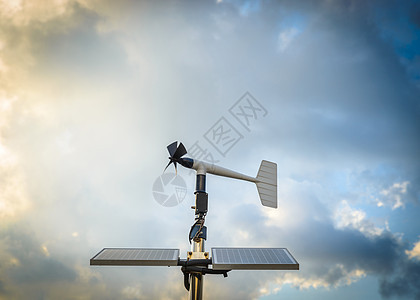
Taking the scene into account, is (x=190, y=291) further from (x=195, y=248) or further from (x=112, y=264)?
(x=112, y=264)

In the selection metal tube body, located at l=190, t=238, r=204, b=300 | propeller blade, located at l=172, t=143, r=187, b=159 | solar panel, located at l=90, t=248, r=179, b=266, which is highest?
propeller blade, located at l=172, t=143, r=187, b=159

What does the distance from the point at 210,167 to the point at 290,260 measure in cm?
774

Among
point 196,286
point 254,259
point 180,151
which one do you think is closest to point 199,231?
point 196,286

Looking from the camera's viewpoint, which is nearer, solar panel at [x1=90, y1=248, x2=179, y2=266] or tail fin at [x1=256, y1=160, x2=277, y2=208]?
solar panel at [x1=90, y1=248, x2=179, y2=266]

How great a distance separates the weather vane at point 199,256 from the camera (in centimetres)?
1628

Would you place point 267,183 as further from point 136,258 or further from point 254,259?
point 136,258

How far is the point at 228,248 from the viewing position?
61.3 feet

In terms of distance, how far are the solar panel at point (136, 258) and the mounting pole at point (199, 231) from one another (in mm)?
1362

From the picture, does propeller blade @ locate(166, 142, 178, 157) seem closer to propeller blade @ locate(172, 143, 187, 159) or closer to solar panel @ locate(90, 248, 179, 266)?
propeller blade @ locate(172, 143, 187, 159)

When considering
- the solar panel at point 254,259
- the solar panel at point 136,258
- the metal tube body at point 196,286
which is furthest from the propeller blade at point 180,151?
the metal tube body at point 196,286

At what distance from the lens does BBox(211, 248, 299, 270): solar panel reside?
1603 cm

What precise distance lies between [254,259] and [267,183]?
7.97 meters

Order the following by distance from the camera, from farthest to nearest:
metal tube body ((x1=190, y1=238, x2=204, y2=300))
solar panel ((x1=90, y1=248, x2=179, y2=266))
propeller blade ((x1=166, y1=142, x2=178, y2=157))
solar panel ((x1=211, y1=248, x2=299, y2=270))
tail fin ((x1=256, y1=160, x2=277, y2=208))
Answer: tail fin ((x1=256, y1=160, x2=277, y2=208)), propeller blade ((x1=166, y1=142, x2=178, y2=157)), metal tube body ((x1=190, y1=238, x2=204, y2=300)), solar panel ((x1=90, y1=248, x2=179, y2=266)), solar panel ((x1=211, y1=248, x2=299, y2=270))

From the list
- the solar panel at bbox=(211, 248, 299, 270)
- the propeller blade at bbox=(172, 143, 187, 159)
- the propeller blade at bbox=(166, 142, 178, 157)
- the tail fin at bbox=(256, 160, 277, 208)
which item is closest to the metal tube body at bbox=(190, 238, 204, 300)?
the solar panel at bbox=(211, 248, 299, 270)
